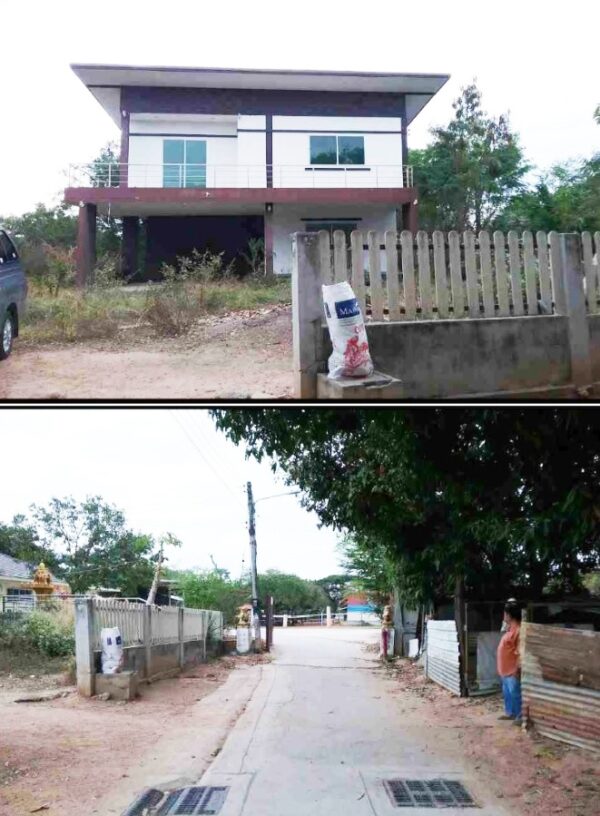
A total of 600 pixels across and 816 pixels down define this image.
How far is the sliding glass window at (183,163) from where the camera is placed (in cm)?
309

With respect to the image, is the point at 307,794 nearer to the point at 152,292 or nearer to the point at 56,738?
the point at 56,738

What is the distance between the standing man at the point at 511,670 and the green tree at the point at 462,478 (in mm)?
560

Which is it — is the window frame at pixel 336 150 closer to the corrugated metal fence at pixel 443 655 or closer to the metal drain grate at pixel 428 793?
the metal drain grate at pixel 428 793

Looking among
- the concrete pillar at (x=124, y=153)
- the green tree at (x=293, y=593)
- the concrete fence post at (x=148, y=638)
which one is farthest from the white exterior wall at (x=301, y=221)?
the green tree at (x=293, y=593)

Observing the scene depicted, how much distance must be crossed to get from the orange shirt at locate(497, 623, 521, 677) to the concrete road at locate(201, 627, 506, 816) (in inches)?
20.8

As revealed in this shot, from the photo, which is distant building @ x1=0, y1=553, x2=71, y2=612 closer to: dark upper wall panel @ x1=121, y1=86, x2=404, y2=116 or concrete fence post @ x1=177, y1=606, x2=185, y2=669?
concrete fence post @ x1=177, y1=606, x2=185, y2=669

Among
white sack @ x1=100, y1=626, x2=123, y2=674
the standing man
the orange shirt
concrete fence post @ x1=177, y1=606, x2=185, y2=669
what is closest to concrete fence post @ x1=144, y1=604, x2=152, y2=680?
white sack @ x1=100, y1=626, x2=123, y2=674

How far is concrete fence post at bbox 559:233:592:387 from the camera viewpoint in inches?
131

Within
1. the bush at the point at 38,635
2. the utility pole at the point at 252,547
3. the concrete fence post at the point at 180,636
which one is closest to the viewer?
the bush at the point at 38,635

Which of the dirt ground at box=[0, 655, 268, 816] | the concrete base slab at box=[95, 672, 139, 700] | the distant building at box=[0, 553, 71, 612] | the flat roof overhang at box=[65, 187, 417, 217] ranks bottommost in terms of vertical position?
the dirt ground at box=[0, 655, 268, 816]

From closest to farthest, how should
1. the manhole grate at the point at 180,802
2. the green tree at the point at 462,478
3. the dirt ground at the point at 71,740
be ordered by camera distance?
the manhole grate at the point at 180,802 < the dirt ground at the point at 71,740 < the green tree at the point at 462,478

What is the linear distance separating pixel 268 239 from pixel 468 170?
773mm

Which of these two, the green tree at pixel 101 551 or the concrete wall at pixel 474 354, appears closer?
the concrete wall at pixel 474 354

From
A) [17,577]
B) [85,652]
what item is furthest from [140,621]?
[17,577]
